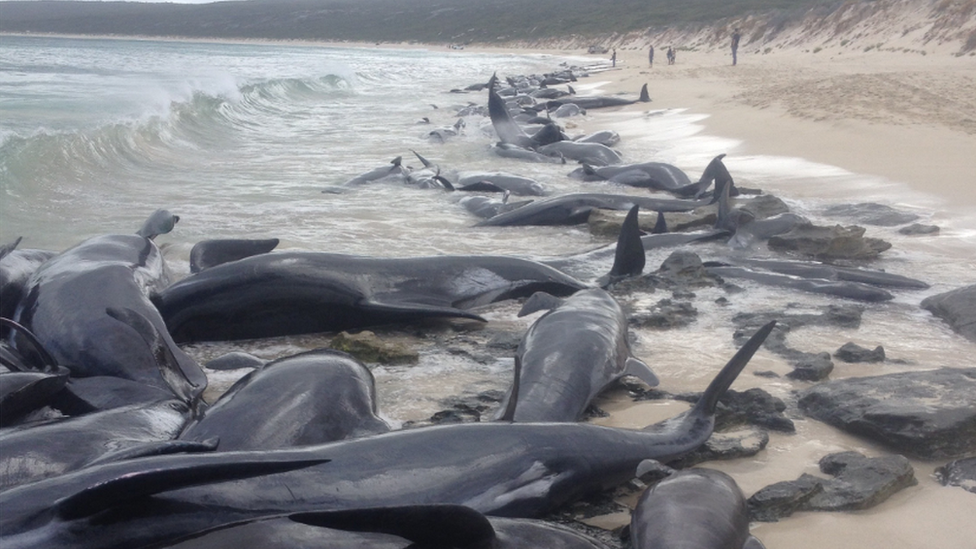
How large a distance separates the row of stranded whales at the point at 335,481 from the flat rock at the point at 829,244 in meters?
3.82

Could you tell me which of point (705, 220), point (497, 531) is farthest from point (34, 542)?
point (705, 220)

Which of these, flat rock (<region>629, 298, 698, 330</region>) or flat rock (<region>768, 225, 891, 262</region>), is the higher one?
flat rock (<region>629, 298, 698, 330</region>)

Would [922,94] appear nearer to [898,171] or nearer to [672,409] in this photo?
[898,171]

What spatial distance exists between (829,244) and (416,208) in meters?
3.92

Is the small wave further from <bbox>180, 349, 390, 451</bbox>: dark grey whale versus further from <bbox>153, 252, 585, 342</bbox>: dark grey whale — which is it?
<bbox>180, 349, 390, 451</bbox>: dark grey whale

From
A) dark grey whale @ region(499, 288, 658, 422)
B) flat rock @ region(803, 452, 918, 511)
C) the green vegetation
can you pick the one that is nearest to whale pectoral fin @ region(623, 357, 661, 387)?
dark grey whale @ region(499, 288, 658, 422)

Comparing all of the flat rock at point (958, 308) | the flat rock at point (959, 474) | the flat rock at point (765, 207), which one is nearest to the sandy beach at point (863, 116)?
the flat rock at point (765, 207)

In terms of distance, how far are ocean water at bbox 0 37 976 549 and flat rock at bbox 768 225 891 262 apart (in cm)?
22

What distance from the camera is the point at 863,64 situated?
26.7m

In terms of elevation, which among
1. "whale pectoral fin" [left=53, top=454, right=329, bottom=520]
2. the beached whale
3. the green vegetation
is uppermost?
"whale pectoral fin" [left=53, top=454, right=329, bottom=520]

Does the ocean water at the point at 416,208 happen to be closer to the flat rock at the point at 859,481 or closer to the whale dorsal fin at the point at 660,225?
the flat rock at the point at 859,481

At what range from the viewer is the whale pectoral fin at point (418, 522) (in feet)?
6.17

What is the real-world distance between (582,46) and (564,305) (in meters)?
72.4

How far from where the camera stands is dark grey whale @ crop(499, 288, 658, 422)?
3.47 meters
